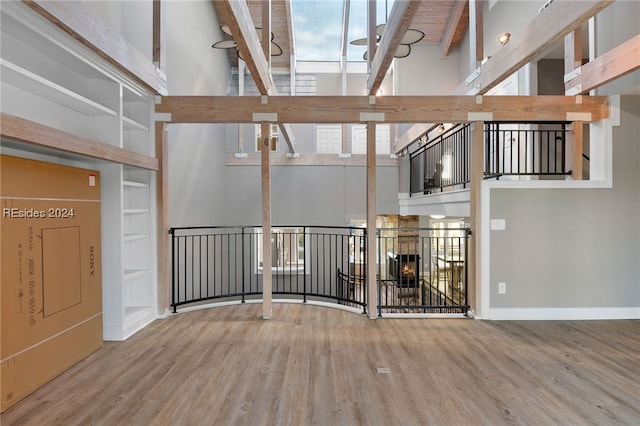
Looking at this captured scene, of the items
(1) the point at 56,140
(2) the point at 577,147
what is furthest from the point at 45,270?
(2) the point at 577,147

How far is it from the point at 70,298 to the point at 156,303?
1294mm

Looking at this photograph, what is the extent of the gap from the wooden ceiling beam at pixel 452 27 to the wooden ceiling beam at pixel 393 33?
5.09m

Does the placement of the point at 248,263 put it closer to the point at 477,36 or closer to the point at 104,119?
the point at 104,119

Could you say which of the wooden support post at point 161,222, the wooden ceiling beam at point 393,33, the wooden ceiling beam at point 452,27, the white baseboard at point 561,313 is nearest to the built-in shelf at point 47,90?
the wooden support post at point 161,222

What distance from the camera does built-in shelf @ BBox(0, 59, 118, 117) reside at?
228cm

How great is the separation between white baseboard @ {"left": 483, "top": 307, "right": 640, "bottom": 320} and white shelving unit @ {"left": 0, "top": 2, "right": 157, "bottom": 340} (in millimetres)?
4314

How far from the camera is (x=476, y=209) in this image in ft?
13.3

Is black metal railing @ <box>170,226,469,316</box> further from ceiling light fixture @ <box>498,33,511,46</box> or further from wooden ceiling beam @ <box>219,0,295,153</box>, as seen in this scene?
ceiling light fixture @ <box>498,33,511,46</box>

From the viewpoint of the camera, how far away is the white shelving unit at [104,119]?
249 cm

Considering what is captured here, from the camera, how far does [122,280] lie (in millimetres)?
3445

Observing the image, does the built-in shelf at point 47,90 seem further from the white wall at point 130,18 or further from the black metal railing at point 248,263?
the black metal railing at point 248,263

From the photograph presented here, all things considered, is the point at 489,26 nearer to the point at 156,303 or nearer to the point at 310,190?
the point at 310,190

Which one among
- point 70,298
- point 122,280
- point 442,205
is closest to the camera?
point 70,298

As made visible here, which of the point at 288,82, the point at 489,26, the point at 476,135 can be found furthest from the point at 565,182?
the point at 288,82
